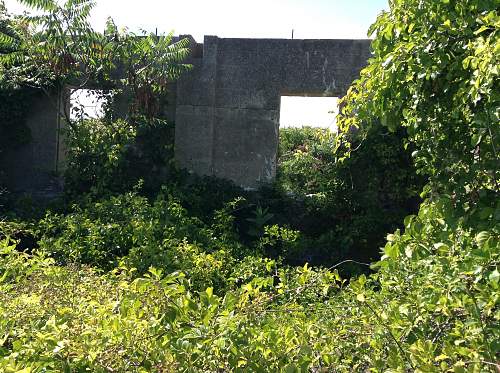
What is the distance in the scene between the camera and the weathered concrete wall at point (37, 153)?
9031 millimetres

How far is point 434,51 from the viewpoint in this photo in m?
2.47

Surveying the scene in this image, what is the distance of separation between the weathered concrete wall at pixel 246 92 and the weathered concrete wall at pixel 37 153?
212 centimetres

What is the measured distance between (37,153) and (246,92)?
3565 mm

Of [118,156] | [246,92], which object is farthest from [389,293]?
[246,92]

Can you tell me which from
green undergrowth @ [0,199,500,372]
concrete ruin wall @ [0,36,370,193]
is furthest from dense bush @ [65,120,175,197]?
green undergrowth @ [0,199,500,372]

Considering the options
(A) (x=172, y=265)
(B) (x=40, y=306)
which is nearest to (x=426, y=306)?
(B) (x=40, y=306)

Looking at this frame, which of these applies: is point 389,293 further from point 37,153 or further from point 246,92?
point 37,153

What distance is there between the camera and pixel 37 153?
906 centimetres

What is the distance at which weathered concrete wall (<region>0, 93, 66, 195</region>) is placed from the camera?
9.03 m

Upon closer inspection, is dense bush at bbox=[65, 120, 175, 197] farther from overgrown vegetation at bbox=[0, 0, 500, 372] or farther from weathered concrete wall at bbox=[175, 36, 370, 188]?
overgrown vegetation at bbox=[0, 0, 500, 372]

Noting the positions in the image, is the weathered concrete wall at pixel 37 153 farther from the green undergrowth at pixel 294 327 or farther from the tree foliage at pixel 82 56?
the green undergrowth at pixel 294 327

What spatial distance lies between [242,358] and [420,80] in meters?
1.42

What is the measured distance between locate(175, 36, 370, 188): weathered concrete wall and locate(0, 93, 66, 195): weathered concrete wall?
83.5 inches

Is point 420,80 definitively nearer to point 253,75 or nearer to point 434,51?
point 434,51
